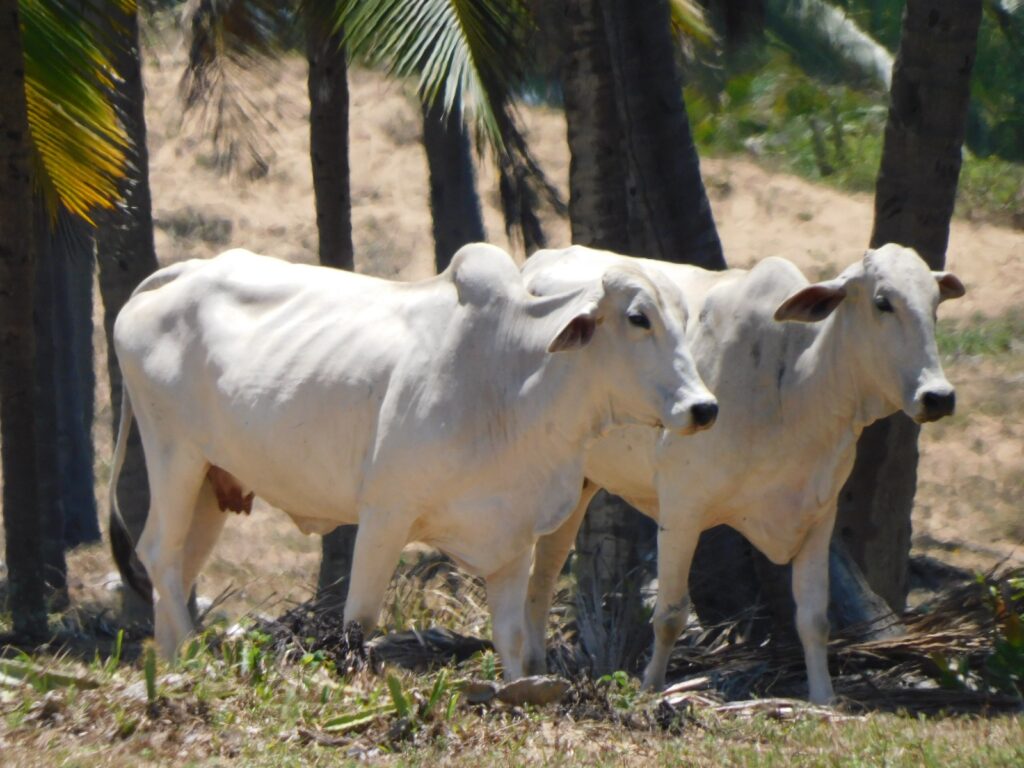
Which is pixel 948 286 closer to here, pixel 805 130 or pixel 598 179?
pixel 598 179

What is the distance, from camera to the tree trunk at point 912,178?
32.0ft

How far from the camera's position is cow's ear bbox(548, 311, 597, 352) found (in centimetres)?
657

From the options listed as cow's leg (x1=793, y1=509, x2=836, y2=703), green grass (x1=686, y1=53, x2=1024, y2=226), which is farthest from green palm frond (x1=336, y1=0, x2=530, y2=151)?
green grass (x1=686, y1=53, x2=1024, y2=226)

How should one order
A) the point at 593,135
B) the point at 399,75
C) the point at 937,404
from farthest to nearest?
1. the point at 593,135
2. the point at 399,75
3. the point at 937,404

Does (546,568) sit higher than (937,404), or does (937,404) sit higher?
(937,404)

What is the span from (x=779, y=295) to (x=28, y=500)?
499 centimetres

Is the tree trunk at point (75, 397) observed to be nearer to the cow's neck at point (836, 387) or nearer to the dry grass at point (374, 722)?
the cow's neck at point (836, 387)

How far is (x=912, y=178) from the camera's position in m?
9.82

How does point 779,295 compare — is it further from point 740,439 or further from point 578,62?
point 578,62

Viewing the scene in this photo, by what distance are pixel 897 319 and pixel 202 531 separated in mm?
3276

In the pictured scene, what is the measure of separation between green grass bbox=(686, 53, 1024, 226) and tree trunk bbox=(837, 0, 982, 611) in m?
18.9

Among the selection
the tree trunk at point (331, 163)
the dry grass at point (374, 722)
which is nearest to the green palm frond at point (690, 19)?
the tree trunk at point (331, 163)

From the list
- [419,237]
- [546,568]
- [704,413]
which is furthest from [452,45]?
[419,237]

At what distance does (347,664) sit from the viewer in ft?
20.6
